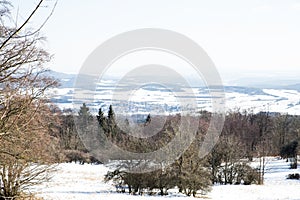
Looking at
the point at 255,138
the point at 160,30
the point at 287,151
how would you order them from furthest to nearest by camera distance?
the point at 255,138, the point at 287,151, the point at 160,30

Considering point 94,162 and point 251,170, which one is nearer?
point 251,170

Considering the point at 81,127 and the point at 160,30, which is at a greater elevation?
the point at 160,30

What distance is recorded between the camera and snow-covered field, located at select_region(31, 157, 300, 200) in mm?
24625

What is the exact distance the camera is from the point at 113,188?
112ft

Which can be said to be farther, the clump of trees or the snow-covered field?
the clump of trees

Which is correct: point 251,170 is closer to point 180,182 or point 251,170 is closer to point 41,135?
point 180,182

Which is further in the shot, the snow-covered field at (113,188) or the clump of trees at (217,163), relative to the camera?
the clump of trees at (217,163)

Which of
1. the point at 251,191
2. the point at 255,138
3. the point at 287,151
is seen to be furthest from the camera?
the point at 255,138

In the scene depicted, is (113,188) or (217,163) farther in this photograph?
(217,163)

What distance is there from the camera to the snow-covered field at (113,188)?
24625mm

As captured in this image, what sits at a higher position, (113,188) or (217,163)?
(217,163)

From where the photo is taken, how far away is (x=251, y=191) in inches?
1391

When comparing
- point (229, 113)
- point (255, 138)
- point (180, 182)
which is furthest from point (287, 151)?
point (180, 182)

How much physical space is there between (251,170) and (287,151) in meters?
22.2
